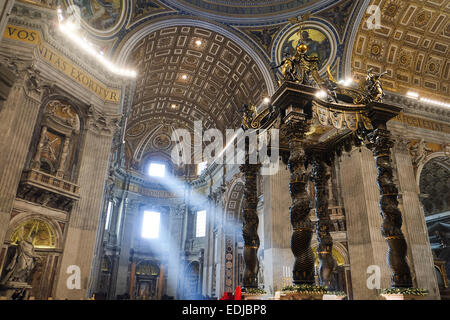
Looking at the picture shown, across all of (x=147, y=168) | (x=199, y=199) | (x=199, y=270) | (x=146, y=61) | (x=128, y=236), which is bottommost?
(x=199, y=270)

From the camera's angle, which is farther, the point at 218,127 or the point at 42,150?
the point at 218,127

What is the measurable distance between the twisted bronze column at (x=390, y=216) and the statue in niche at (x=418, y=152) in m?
6.09

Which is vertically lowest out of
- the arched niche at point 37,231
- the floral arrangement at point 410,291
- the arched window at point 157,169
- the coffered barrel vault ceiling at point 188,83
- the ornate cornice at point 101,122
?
the floral arrangement at point 410,291

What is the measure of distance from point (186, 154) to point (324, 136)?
16.7 meters

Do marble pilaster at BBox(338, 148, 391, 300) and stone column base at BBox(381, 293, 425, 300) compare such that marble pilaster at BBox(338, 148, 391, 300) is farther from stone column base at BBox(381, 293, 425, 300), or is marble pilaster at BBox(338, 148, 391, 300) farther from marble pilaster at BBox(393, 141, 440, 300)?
stone column base at BBox(381, 293, 425, 300)

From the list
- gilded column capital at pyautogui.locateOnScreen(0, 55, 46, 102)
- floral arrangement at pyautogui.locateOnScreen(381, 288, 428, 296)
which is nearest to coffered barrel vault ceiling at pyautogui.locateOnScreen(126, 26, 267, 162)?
gilded column capital at pyautogui.locateOnScreen(0, 55, 46, 102)

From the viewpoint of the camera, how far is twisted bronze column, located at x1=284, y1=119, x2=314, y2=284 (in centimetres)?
544

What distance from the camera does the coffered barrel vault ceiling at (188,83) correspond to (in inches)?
597

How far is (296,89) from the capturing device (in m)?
6.30

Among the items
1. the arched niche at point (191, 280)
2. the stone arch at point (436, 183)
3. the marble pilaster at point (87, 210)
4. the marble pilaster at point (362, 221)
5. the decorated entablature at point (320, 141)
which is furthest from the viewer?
the arched niche at point (191, 280)

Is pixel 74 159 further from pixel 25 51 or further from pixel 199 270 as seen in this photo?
pixel 199 270

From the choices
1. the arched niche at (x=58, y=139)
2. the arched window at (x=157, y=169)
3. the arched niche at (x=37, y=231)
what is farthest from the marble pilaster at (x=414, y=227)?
the arched window at (x=157, y=169)

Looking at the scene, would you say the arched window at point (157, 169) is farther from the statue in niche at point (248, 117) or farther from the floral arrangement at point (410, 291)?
the floral arrangement at point (410, 291)
